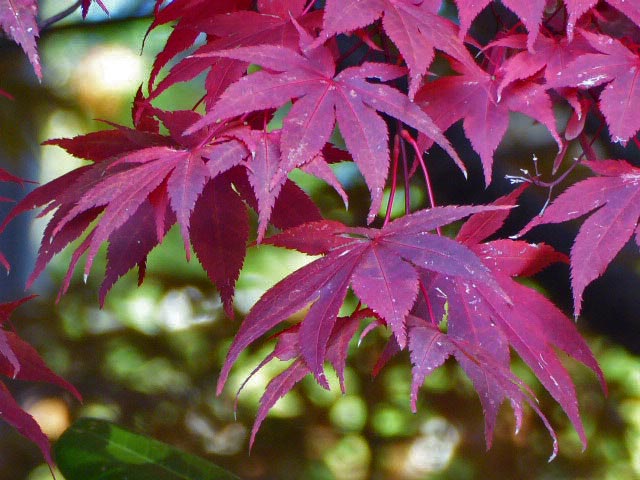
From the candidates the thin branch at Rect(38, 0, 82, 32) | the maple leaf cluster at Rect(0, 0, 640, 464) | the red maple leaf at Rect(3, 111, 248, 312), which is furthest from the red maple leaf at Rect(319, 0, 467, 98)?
the thin branch at Rect(38, 0, 82, 32)

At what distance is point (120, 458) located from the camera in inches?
33.0

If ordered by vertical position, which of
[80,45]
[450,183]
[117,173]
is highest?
[117,173]

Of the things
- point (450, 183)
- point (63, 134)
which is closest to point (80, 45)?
point (63, 134)

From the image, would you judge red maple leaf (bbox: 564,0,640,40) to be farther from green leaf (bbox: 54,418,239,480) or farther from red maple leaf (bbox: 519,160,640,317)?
green leaf (bbox: 54,418,239,480)

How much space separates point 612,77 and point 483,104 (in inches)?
3.8

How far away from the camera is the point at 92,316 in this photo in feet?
4.99

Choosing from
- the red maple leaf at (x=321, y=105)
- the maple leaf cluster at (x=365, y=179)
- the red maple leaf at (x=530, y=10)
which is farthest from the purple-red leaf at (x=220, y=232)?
the red maple leaf at (x=530, y=10)

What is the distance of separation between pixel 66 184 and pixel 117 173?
0.10 meters

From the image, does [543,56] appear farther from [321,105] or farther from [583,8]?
[321,105]

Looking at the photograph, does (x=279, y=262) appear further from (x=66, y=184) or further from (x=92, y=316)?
(x=66, y=184)

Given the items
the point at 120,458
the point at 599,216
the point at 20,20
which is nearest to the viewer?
the point at 20,20

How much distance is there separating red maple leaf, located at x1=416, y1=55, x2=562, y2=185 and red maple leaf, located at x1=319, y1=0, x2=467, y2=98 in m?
0.04

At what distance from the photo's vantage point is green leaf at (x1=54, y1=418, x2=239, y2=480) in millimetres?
821

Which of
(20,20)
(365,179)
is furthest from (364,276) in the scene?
(20,20)
